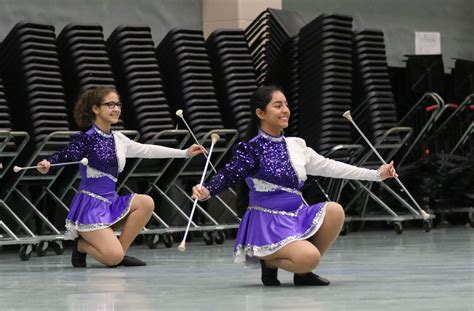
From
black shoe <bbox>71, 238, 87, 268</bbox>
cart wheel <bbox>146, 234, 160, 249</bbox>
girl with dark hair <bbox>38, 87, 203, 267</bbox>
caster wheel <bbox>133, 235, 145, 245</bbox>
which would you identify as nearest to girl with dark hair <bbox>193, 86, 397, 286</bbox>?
girl with dark hair <bbox>38, 87, 203, 267</bbox>

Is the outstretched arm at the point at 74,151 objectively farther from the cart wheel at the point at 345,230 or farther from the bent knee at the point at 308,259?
the cart wheel at the point at 345,230

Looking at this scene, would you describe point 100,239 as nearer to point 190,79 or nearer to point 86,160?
point 86,160

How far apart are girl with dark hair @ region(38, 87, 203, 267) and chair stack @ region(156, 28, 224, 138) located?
8.08 feet

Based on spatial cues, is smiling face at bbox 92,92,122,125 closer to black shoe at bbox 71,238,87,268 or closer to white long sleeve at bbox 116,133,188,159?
white long sleeve at bbox 116,133,188,159

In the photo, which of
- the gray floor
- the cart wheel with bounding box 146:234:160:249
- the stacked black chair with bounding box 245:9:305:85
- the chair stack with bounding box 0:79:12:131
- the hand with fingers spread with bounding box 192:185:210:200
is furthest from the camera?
the stacked black chair with bounding box 245:9:305:85

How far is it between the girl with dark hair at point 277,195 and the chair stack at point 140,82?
12.9 ft

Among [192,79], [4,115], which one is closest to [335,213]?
Result: [4,115]

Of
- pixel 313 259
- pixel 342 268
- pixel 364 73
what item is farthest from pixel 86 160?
pixel 364 73

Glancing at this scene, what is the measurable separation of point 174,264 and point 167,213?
3246 mm

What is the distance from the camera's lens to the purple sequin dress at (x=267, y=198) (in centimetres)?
671

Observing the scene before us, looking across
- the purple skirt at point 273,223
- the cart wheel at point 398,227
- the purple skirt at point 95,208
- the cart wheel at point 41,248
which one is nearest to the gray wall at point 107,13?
the cart wheel at point 41,248

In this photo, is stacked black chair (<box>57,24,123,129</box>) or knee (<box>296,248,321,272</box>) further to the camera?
stacked black chair (<box>57,24,123,129</box>)

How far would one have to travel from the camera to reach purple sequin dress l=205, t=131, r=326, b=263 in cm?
671

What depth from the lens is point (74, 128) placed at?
429 inches
